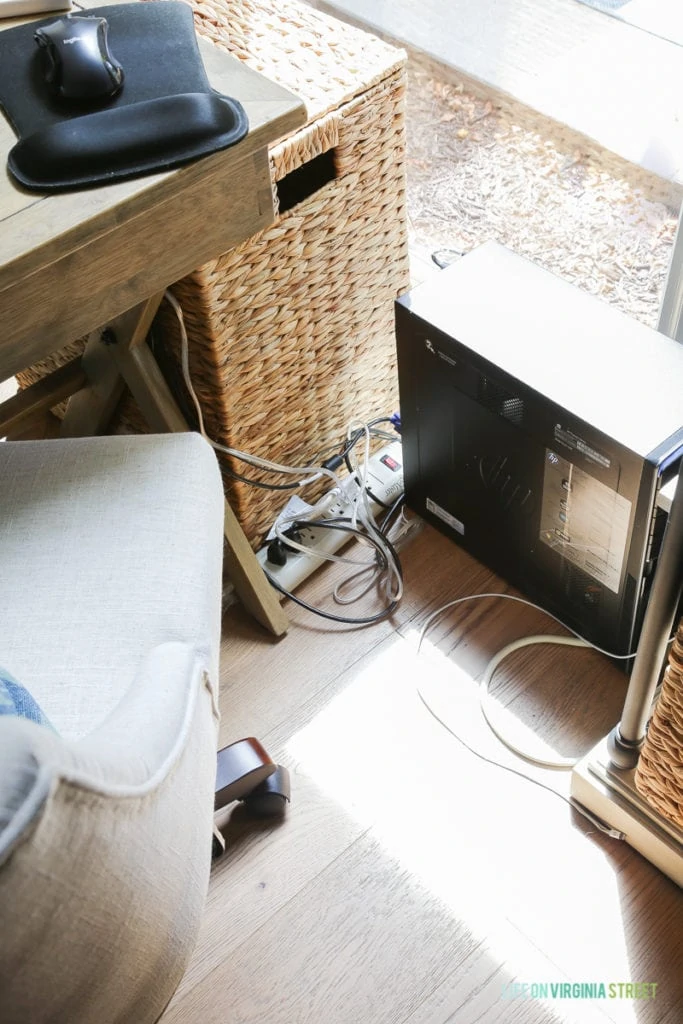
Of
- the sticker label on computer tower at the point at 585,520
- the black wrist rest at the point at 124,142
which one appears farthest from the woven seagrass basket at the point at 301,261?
the sticker label on computer tower at the point at 585,520

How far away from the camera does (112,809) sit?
1.57 ft

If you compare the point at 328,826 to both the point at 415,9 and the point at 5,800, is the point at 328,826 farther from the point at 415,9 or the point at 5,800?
the point at 415,9

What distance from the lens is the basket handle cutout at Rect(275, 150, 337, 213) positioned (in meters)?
1.16

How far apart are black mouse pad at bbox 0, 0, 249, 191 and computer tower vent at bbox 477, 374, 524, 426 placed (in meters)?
0.44

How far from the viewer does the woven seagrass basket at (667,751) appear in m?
0.87

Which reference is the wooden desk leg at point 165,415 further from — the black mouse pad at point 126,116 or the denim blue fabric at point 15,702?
the denim blue fabric at point 15,702

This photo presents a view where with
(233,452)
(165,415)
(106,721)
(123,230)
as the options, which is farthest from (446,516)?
(106,721)

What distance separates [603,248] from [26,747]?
133 cm

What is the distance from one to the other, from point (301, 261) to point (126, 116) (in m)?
0.40

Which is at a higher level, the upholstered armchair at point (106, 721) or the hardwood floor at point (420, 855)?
the upholstered armchair at point (106, 721)

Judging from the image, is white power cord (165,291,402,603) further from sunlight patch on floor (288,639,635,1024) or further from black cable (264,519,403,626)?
sunlight patch on floor (288,639,635,1024)

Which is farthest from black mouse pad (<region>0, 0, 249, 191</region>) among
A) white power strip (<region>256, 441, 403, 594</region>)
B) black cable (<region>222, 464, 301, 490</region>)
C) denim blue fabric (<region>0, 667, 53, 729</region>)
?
white power strip (<region>256, 441, 403, 594</region>)

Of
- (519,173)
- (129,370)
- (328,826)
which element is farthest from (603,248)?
(328,826)

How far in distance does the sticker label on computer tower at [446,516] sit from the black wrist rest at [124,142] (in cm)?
68
